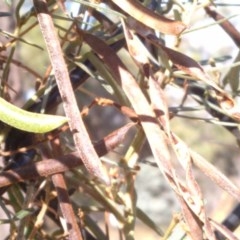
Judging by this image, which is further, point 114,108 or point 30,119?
point 114,108

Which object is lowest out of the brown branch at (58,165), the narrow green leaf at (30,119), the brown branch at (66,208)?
the brown branch at (66,208)

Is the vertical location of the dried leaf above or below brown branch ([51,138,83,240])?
above

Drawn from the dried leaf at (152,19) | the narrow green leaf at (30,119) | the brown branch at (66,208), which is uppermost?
the dried leaf at (152,19)

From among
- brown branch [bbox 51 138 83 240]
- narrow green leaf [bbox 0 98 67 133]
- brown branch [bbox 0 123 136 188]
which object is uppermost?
narrow green leaf [bbox 0 98 67 133]

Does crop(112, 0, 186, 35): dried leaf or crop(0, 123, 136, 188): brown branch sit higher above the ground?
crop(112, 0, 186, 35): dried leaf

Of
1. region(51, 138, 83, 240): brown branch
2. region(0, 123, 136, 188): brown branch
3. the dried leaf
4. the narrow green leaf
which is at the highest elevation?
the dried leaf

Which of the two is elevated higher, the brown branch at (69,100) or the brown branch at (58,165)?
the brown branch at (69,100)

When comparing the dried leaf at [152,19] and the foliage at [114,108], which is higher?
the dried leaf at [152,19]
